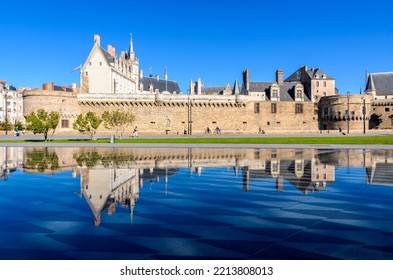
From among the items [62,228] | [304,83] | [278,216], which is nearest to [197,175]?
[278,216]

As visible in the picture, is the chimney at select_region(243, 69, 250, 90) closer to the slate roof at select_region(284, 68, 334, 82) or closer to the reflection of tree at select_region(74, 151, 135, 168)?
the slate roof at select_region(284, 68, 334, 82)

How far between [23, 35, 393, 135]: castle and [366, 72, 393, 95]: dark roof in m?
3.04

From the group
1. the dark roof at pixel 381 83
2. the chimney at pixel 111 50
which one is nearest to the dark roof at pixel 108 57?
the chimney at pixel 111 50

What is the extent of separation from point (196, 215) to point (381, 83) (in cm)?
8606

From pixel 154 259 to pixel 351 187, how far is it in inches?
282

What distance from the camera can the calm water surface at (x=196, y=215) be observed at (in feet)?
17.3

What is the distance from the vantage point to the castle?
67062 mm

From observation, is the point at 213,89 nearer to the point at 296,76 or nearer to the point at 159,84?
the point at 159,84

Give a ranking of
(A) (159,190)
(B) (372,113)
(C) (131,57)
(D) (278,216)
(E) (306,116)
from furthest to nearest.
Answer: (C) (131,57) → (B) (372,113) → (E) (306,116) → (A) (159,190) → (D) (278,216)

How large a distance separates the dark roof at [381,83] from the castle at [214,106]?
9.99 ft

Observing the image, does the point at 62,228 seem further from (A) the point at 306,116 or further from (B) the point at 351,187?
(A) the point at 306,116

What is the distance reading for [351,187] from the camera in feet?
34.0

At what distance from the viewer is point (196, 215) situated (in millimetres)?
7344

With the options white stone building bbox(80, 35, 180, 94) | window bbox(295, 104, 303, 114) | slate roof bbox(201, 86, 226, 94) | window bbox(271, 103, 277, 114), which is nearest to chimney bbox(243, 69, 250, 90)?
window bbox(271, 103, 277, 114)
